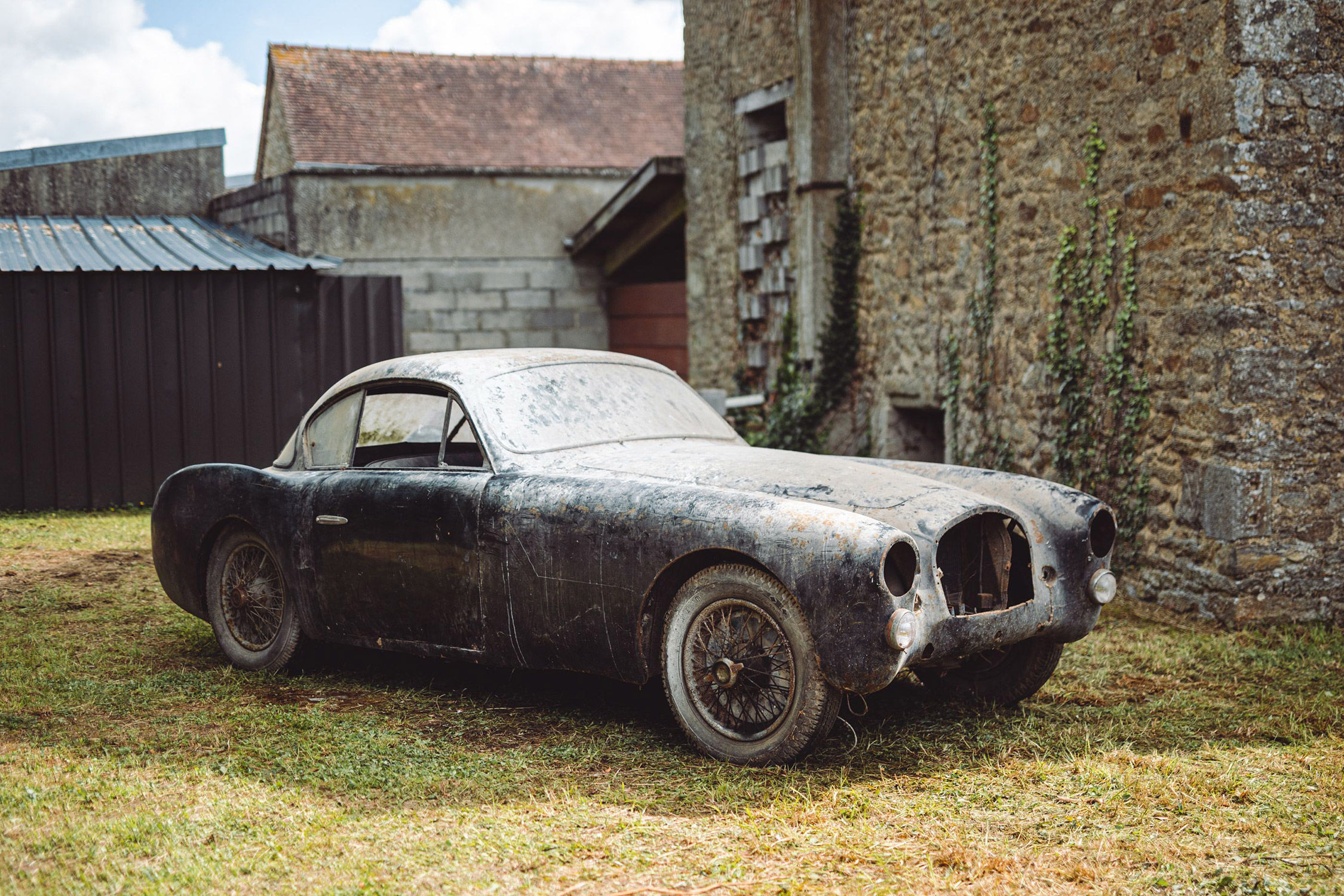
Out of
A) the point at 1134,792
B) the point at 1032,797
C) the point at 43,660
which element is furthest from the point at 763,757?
the point at 43,660

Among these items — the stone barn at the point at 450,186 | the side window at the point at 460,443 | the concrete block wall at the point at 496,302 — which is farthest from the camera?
the concrete block wall at the point at 496,302

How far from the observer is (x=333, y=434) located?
567cm

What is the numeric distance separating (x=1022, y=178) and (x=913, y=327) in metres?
1.84

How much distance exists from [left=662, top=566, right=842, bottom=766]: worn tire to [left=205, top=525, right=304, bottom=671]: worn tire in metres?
1.99

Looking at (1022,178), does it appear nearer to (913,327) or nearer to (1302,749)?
(913,327)

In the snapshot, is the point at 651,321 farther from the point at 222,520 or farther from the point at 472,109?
the point at 222,520

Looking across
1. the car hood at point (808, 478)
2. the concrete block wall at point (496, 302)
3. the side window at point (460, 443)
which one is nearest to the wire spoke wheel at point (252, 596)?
the side window at point (460, 443)

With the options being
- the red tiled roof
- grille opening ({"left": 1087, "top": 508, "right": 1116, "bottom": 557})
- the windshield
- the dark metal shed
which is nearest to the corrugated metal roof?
the dark metal shed

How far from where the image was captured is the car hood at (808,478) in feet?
14.4

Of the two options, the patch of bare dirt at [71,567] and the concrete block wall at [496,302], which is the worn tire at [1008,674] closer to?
the patch of bare dirt at [71,567]

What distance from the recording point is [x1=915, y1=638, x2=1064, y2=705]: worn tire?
194 inches

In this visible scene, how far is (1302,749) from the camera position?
446cm

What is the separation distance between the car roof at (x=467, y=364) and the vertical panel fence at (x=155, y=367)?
255 inches

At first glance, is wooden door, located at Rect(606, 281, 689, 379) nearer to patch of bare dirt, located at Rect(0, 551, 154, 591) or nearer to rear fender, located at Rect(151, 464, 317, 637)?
patch of bare dirt, located at Rect(0, 551, 154, 591)
